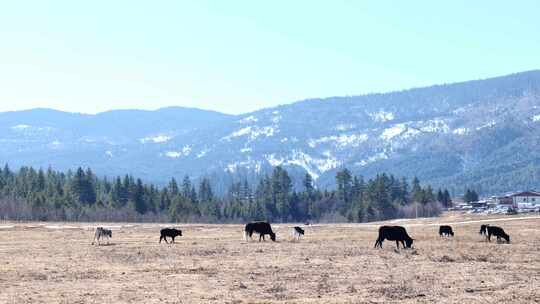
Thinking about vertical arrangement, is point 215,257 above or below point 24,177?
below

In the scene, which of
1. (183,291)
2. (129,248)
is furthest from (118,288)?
Answer: (129,248)

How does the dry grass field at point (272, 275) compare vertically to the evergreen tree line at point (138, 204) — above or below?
below

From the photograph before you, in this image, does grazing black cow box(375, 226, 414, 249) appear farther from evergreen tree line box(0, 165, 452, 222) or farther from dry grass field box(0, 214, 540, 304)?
evergreen tree line box(0, 165, 452, 222)

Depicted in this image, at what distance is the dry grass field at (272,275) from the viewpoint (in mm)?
28641

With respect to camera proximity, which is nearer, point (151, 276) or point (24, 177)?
point (151, 276)

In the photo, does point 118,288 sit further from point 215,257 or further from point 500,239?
point 500,239

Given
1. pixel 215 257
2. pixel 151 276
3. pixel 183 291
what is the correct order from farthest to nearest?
pixel 215 257, pixel 151 276, pixel 183 291

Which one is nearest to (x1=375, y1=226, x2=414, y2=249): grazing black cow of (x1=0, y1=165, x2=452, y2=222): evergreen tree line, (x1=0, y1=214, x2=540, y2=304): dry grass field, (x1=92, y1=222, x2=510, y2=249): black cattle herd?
(x1=92, y1=222, x2=510, y2=249): black cattle herd

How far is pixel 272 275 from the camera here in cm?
3566

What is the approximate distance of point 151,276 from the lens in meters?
35.2

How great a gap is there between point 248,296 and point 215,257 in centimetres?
1678

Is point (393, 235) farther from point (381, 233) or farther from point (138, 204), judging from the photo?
point (138, 204)

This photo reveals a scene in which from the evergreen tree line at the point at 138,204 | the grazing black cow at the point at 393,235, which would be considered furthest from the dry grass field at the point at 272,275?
the evergreen tree line at the point at 138,204

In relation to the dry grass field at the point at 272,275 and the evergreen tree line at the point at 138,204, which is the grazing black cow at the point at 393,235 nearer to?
the dry grass field at the point at 272,275
